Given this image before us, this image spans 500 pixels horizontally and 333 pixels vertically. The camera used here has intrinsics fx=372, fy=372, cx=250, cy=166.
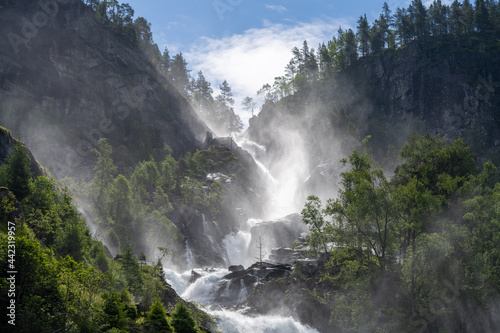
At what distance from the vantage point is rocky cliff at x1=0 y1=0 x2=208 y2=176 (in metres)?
73.2

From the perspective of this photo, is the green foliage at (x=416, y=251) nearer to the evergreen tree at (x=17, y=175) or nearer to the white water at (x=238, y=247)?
the evergreen tree at (x=17, y=175)

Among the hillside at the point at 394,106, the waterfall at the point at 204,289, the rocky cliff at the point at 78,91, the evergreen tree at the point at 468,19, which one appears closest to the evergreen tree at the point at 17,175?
the waterfall at the point at 204,289

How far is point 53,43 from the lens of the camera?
3383 inches

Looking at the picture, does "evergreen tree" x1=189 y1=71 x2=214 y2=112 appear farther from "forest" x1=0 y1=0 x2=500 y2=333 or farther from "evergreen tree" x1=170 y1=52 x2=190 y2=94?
"forest" x1=0 y1=0 x2=500 y2=333

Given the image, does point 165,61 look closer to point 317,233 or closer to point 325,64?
point 325,64

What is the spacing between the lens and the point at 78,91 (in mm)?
84312

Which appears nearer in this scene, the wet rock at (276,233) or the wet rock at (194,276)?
the wet rock at (194,276)

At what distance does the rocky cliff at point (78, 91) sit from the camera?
73.2m

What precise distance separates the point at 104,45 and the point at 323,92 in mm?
65660

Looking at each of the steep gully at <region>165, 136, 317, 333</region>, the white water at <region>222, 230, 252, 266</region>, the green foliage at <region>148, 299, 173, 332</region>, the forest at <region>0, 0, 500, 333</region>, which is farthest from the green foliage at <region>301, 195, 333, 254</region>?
the white water at <region>222, 230, 252, 266</region>

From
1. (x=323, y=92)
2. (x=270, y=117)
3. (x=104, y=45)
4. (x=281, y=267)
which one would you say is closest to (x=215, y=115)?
(x=270, y=117)

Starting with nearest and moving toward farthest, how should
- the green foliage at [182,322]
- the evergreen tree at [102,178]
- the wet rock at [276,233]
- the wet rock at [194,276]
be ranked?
the green foliage at [182,322] < the wet rock at [194,276] < the evergreen tree at [102,178] < the wet rock at [276,233]

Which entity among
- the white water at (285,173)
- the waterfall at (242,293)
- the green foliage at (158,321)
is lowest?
the green foliage at (158,321)

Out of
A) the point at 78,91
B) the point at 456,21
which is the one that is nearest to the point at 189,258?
the point at 78,91
